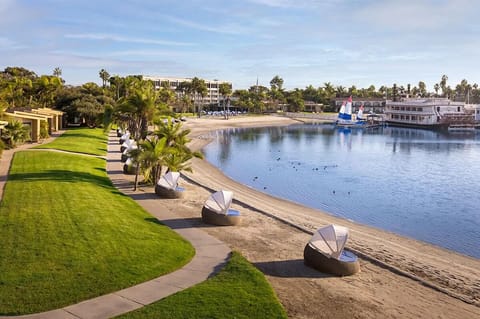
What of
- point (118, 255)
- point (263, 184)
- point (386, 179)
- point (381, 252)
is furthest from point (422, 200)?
point (118, 255)

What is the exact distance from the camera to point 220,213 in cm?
1850

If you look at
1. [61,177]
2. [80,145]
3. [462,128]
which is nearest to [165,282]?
[61,177]

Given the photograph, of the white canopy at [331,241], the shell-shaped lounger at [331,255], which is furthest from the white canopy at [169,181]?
the white canopy at [331,241]

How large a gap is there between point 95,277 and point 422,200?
26242mm

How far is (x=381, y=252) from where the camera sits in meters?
17.4

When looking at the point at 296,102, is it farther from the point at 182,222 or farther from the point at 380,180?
the point at 182,222

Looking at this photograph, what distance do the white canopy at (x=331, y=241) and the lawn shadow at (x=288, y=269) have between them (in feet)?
2.31

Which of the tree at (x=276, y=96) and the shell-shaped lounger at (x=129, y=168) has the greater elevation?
the tree at (x=276, y=96)

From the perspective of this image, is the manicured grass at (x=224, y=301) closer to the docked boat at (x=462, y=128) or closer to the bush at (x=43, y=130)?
the bush at (x=43, y=130)

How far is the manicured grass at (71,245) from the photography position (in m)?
11.0

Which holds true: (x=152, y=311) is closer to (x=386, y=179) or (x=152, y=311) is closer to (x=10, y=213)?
(x=10, y=213)

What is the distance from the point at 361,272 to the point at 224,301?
5395mm

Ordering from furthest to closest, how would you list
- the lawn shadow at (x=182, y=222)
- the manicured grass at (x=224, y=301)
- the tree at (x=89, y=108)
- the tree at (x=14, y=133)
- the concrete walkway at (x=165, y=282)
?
the tree at (x=89, y=108)
the tree at (x=14, y=133)
the lawn shadow at (x=182, y=222)
the manicured grass at (x=224, y=301)
the concrete walkway at (x=165, y=282)

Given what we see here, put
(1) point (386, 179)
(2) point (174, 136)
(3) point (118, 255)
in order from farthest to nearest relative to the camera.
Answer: (1) point (386, 179)
(2) point (174, 136)
(3) point (118, 255)
